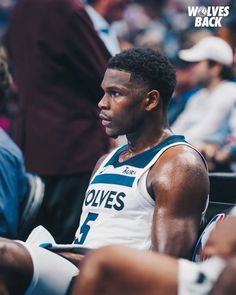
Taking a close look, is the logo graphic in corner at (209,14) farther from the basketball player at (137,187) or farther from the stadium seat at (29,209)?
the stadium seat at (29,209)

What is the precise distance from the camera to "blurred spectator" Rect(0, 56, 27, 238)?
169 inches

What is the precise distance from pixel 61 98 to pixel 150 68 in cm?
171

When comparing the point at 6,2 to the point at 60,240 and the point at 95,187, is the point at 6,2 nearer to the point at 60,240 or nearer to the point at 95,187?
the point at 60,240

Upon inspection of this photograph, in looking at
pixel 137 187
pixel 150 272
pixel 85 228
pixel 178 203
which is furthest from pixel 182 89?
pixel 150 272

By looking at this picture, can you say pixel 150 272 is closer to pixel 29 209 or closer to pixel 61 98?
pixel 29 209

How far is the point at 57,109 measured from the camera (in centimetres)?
559

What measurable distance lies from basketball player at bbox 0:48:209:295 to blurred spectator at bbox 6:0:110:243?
4.30ft

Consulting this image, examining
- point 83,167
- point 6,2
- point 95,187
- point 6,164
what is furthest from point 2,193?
point 6,2

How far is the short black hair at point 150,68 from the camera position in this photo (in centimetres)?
394

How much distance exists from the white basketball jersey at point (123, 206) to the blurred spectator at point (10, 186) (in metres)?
0.48

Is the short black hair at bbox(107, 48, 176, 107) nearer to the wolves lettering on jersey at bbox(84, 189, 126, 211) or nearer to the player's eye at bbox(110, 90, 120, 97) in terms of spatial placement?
the player's eye at bbox(110, 90, 120, 97)

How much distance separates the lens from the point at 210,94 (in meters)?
6.29

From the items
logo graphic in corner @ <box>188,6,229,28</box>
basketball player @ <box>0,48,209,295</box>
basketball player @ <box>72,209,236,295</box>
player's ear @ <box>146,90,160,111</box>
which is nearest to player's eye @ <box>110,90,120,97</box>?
basketball player @ <box>0,48,209,295</box>

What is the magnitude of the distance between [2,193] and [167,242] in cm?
109
